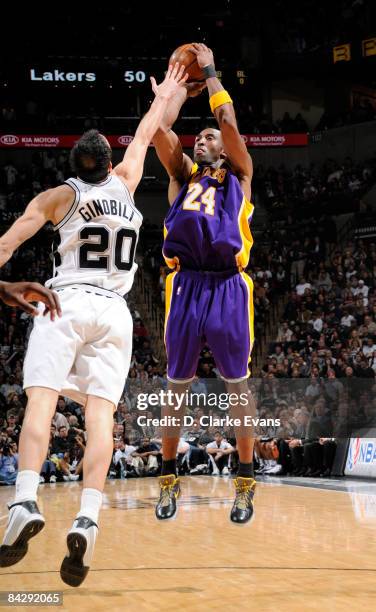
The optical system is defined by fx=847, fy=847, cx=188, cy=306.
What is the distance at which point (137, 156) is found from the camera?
204 inches

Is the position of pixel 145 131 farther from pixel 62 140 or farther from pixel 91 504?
pixel 62 140

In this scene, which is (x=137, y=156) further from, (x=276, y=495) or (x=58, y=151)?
(x=58, y=151)

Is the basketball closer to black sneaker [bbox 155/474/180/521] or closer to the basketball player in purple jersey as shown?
the basketball player in purple jersey

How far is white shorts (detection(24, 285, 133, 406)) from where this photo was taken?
4.40 metres

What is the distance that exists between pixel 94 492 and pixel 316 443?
1141 centimetres

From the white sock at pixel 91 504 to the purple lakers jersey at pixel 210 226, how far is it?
208 centimetres

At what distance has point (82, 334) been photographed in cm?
452

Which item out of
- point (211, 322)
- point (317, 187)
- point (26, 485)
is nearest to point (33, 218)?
point (26, 485)

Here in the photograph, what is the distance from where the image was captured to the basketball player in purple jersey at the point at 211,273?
5.80 metres

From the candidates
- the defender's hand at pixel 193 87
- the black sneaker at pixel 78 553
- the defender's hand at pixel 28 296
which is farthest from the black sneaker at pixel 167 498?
the defender's hand at pixel 193 87

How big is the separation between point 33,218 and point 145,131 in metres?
1.15

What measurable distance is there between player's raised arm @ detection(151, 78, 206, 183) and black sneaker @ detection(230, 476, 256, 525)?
222 cm

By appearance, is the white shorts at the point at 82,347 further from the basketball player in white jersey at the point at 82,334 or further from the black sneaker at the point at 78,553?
the black sneaker at the point at 78,553

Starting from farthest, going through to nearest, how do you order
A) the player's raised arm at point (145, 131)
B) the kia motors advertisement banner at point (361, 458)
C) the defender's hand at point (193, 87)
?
1. the kia motors advertisement banner at point (361, 458)
2. the defender's hand at point (193, 87)
3. the player's raised arm at point (145, 131)
